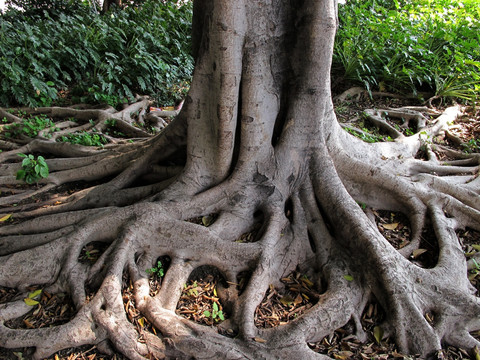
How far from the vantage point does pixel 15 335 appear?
2.25m

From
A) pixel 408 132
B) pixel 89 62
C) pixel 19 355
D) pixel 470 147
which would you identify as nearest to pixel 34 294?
pixel 19 355

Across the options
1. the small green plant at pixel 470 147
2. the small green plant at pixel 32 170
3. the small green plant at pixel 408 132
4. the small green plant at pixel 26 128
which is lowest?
the small green plant at pixel 32 170

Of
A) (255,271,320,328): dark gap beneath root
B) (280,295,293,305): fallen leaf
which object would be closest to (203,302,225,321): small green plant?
(255,271,320,328): dark gap beneath root

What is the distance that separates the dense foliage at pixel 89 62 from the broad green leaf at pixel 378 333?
576cm

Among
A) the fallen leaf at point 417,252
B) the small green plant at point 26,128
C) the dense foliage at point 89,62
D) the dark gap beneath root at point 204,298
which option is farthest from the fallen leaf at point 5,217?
the fallen leaf at point 417,252

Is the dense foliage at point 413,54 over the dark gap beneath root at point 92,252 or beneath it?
over

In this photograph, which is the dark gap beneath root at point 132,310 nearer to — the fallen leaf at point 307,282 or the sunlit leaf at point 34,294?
the sunlit leaf at point 34,294

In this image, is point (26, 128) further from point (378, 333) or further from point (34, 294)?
point (378, 333)

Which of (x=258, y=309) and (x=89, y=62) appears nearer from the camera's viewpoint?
(x=258, y=309)

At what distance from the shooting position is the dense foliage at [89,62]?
6.07 m

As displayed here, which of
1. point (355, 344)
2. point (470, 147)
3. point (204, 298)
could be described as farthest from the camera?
point (470, 147)

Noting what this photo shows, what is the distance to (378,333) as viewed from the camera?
246 centimetres

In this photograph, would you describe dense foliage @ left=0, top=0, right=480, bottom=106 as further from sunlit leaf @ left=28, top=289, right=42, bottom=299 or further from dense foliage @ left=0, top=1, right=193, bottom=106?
sunlit leaf @ left=28, top=289, right=42, bottom=299

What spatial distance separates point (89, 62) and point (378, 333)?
6.96 m
